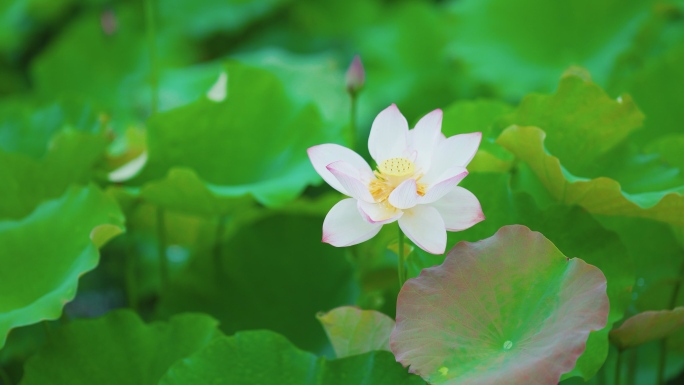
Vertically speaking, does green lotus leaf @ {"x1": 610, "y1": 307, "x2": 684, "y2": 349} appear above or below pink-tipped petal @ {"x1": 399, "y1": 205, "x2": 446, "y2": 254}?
below

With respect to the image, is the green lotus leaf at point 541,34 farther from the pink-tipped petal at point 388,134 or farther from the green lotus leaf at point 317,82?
the pink-tipped petal at point 388,134

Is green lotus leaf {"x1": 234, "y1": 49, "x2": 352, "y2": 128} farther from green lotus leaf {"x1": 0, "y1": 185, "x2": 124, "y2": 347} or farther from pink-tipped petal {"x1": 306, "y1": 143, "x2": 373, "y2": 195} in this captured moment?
pink-tipped petal {"x1": 306, "y1": 143, "x2": 373, "y2": 195}

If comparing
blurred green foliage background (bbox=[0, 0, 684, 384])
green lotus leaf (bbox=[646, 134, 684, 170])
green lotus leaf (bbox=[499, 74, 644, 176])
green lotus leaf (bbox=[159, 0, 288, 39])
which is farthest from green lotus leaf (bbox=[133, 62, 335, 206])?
green lotus leaf (bbox=[159, 0, 288, 39])

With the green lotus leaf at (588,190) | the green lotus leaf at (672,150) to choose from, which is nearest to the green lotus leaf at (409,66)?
the green lotus leaf at (672,150)

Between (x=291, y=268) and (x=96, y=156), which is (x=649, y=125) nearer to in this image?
(x=291, y=268)

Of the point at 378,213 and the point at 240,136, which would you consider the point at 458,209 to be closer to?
the point at 378,213
